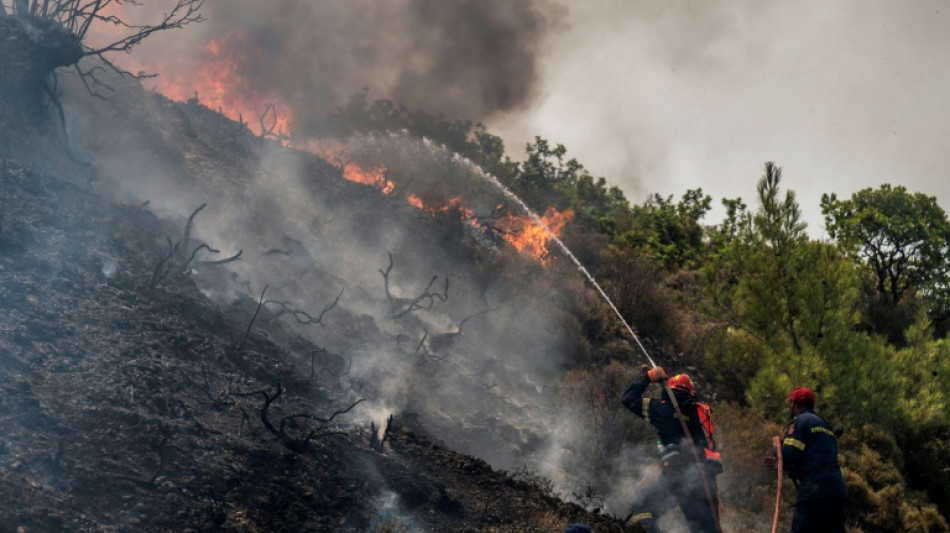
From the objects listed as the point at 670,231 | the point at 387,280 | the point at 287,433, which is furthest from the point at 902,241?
the point at 287,433

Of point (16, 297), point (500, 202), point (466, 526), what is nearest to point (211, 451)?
point (466, 526)

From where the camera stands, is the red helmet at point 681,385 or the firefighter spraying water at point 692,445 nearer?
the firefighter spraying water at point 692,445

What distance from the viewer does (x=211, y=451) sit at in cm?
735

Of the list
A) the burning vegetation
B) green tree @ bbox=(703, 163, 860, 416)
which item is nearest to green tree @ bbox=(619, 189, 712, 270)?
the burning vegetation

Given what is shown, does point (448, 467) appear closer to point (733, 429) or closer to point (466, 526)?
point (466, 526)

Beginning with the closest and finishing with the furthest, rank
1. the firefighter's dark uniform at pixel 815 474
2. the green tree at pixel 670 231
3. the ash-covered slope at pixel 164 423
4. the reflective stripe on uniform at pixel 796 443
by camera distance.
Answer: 1. the ash-covered slope at pixel 164 423
2. the firefighter's dark uniform at pixel 815 474
3. the reflective stripe on uniform at pixel 796 443
4. the green tree at pixel 670 231

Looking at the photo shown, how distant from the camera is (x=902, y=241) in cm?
2133

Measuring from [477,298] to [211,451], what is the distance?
11803 mm

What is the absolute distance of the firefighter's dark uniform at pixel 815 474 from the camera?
22.8 ft

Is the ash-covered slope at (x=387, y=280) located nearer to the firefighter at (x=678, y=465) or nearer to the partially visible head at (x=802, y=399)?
the firefighter at (x=678, y=465)

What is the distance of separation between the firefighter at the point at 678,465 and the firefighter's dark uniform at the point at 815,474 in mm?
1123

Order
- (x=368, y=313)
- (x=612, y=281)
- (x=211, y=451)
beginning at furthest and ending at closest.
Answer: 1. (x=612, y=281)
2. (x=368, y=313)
3. (x=211, y=451)

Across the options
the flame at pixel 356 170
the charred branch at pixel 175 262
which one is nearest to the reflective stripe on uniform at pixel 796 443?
the charred branch at pixel 175 262

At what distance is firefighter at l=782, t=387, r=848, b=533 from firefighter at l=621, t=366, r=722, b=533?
3.69 feet
